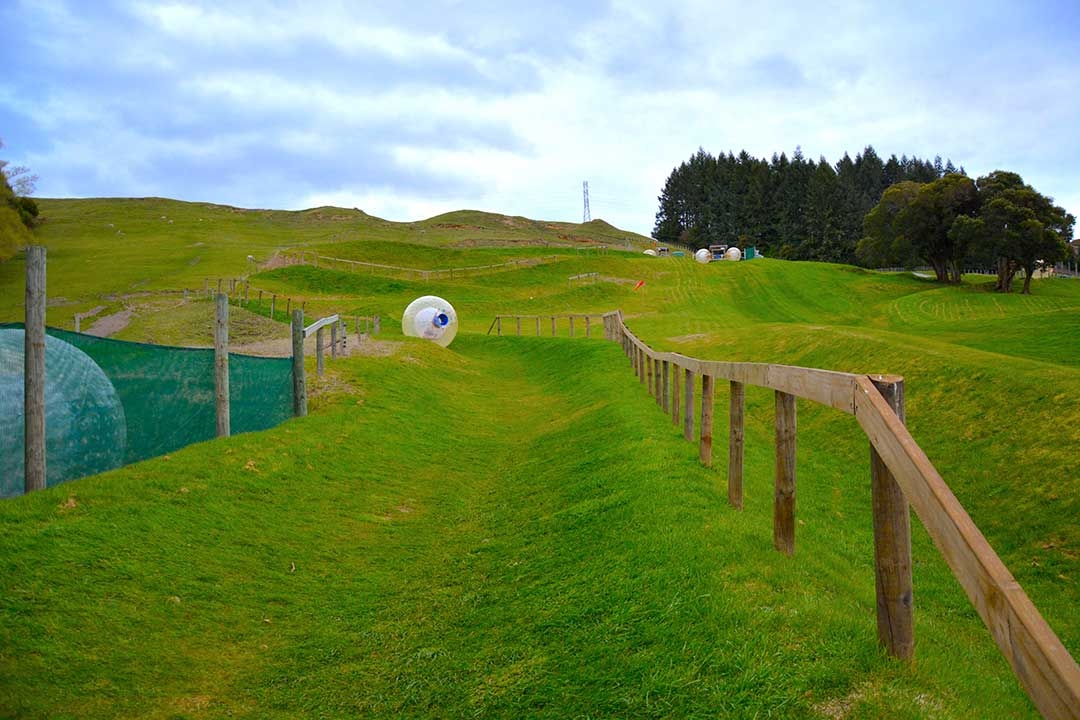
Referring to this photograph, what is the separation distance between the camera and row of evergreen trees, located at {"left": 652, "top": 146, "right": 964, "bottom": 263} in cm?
10119

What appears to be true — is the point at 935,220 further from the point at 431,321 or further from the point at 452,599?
the point at 452,599

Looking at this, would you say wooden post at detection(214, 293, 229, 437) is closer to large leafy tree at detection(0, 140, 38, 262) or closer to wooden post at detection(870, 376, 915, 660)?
wooden post at detection(870, 376, 915, 660)

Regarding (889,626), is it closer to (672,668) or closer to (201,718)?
(672,668)

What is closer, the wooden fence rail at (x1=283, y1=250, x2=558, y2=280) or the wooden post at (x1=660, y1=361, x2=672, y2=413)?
the wooden post at (x1=660, y1=361, x2=672, y2=413)

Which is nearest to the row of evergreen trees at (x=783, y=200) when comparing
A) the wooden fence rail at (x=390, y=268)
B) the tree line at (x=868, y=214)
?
the tree line at (x=868, y=214)

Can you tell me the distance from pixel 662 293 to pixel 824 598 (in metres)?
50.4

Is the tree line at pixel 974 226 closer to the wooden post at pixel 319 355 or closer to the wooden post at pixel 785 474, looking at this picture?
the wooden post at pixel 319 355

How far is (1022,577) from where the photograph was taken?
717cm

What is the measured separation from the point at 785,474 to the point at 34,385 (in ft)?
23.8

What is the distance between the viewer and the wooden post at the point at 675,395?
11.0 metres

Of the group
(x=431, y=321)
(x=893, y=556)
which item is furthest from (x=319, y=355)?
(x=431, y=321)

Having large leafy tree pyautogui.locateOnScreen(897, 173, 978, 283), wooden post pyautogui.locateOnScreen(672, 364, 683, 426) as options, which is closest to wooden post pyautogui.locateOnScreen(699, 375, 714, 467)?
wooden post pyautogui.locateOnScreen(672, 364, 683, 426)

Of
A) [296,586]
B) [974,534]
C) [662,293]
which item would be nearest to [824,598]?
[974,534]

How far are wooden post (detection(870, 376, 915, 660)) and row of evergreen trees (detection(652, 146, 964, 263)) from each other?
102 metres
